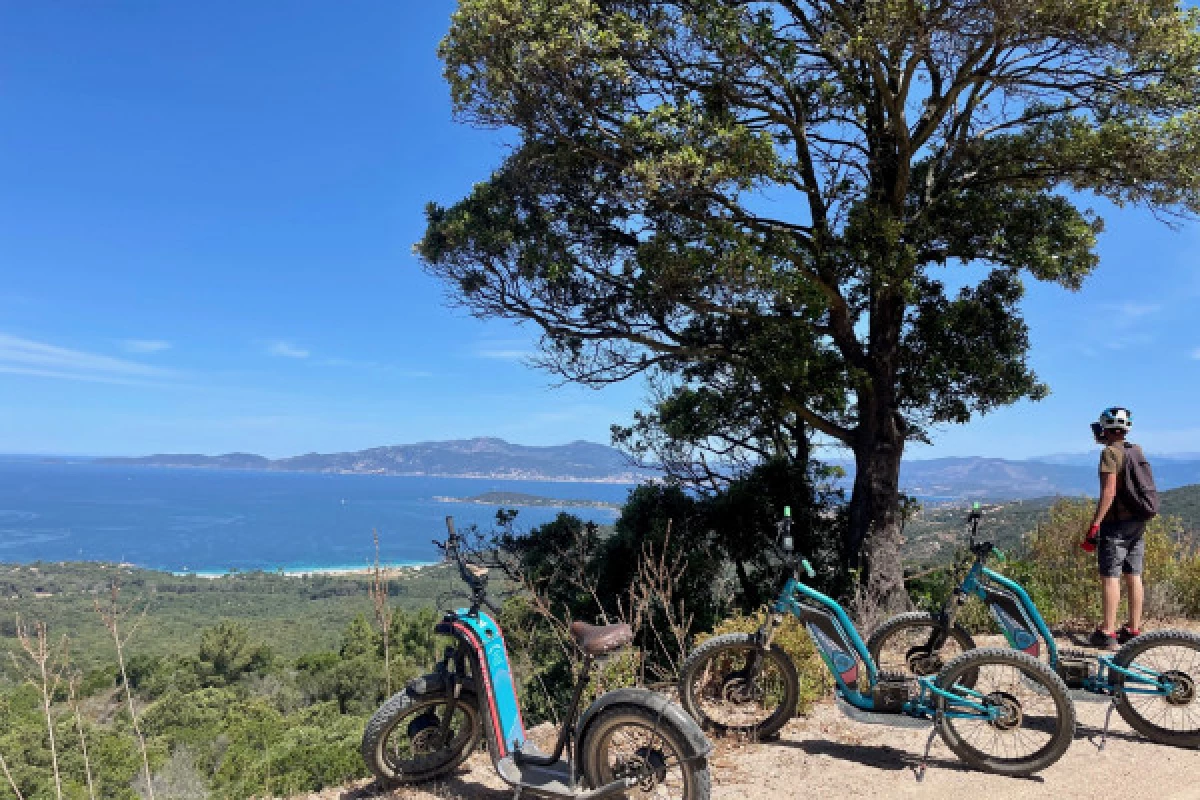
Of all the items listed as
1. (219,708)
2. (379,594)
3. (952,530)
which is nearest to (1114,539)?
(952,530)

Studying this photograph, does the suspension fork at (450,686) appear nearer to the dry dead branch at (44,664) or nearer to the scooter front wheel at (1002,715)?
the dry dead branch at (44,664)

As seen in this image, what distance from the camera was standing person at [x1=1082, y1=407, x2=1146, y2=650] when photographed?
5176 mm

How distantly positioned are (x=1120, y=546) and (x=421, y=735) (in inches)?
190

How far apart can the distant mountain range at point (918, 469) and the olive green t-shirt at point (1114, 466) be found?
95 mm

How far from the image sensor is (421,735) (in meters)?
3.78

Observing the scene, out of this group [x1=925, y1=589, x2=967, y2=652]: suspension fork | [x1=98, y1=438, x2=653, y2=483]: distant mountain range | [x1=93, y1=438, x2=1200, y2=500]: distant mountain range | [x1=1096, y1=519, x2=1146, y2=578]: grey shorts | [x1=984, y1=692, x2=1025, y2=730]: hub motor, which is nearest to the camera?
[x1=984, y1=692, x2=1025, y2=730]: hub motor

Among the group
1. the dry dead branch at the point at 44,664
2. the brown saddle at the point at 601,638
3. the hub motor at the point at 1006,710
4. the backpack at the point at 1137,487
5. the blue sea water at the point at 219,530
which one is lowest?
the blue sea water at the point at 219,530

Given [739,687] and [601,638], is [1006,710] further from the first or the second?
[601,638]

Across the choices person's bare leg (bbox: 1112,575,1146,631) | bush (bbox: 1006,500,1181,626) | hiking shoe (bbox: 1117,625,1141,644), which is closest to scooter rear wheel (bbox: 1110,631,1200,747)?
person's bare leg (bbox: 1112,575,1146,631)

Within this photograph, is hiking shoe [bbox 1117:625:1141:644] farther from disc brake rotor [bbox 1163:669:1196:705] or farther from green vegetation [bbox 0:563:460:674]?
green vegetation [bbox 0:563:460:674]

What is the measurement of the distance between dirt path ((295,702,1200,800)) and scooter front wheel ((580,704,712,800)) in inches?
26.6

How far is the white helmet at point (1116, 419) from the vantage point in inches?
204

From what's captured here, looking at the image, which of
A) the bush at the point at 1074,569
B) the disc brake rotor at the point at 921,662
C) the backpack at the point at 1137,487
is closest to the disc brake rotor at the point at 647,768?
the disc brake rotor at the point at 921,662

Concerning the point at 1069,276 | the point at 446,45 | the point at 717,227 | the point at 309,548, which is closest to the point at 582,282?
the point at 717,227
